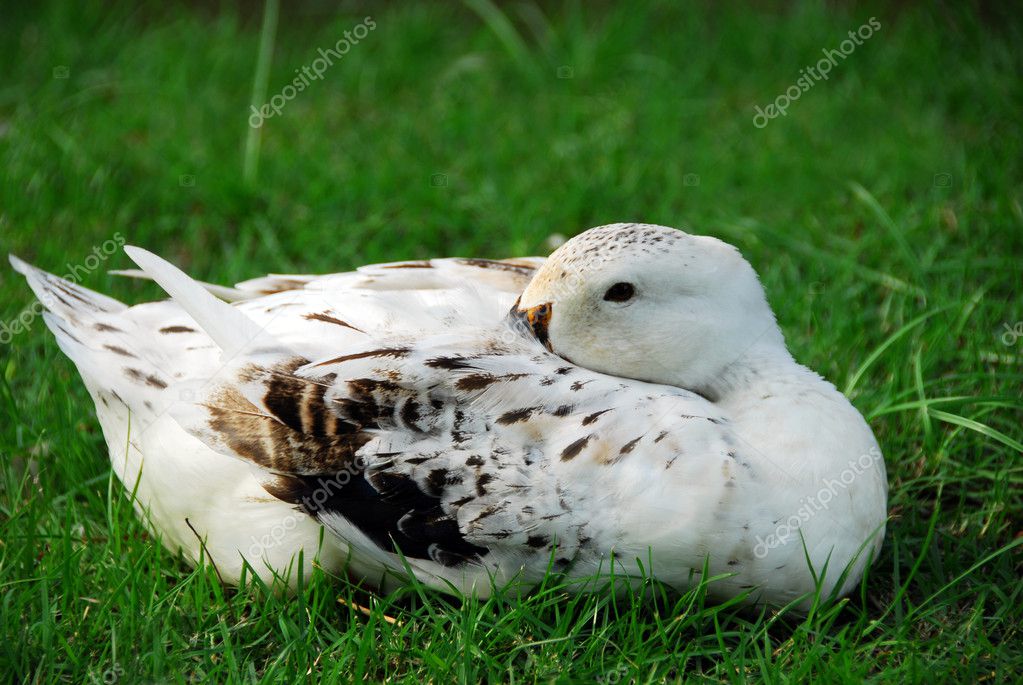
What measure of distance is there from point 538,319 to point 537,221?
71.5 inches

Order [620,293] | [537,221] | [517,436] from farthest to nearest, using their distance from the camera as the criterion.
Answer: [537,221]
[620,293]
[517,436]

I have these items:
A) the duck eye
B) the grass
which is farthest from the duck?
the grass

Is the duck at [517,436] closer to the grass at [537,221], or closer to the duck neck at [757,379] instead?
the duck neck at [757,379]

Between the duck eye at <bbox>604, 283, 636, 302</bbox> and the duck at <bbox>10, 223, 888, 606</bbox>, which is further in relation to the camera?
the duck eye at <bbox>604, 283, 636, 302</bbox>

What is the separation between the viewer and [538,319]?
2.74 metres

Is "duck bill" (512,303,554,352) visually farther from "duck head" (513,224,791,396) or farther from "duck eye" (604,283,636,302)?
"duck eye" (604,283,636,302)

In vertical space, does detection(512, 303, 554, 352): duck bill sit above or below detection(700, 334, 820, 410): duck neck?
above

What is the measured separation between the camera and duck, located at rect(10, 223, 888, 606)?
246cm

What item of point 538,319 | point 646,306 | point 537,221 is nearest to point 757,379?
point 646,306

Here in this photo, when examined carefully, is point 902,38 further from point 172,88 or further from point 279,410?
point 279,410

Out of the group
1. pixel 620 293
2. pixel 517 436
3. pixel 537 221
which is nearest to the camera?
pixel 517 436

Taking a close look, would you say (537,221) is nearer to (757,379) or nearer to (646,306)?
(646,306)

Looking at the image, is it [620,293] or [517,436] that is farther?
[620,293]

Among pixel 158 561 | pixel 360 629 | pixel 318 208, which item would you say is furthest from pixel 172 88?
pixel 360 629
